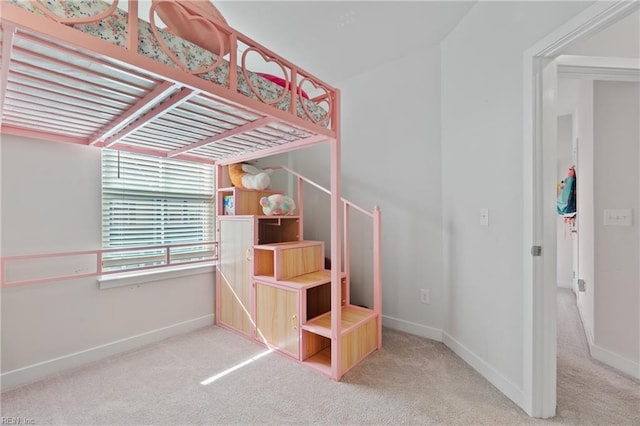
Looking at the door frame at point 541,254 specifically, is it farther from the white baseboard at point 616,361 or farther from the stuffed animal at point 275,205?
the stuffed animal at point 275,205

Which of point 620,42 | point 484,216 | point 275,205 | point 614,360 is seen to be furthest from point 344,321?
point 620,42

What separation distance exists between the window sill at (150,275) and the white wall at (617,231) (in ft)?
10.9

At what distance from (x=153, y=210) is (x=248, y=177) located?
92 cm

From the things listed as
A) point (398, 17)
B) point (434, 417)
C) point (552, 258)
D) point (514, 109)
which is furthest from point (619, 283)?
point (398, 17)

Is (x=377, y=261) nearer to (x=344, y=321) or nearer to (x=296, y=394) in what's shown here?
(x=344, y=321)

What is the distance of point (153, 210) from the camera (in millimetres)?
2561

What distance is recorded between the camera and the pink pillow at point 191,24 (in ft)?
3.61

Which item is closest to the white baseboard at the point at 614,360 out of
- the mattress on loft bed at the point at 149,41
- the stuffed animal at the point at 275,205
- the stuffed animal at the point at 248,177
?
the stuffed animal at the point at 275,205

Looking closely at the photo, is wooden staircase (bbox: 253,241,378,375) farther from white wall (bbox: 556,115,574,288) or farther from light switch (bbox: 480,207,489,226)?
white wall (bbox: 556,115,574,288)

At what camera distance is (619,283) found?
197cm

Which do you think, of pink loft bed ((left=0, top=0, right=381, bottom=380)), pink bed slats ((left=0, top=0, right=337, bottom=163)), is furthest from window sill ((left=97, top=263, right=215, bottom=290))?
pink bed slats ((left=0, top=0, right=337, bottom=163))

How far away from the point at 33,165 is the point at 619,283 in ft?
13.8

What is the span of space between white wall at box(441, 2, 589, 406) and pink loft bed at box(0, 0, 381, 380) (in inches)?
25.7

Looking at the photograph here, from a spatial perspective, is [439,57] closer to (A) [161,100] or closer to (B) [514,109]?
(B) [514,109]
